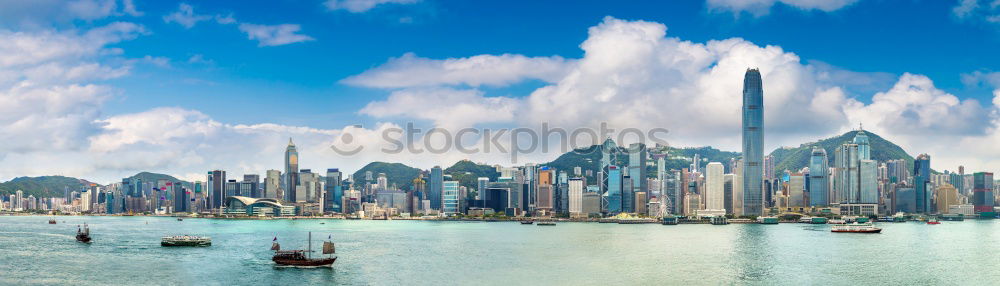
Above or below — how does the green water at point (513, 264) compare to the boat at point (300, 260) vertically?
below

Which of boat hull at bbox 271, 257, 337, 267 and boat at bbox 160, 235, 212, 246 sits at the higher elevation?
boat hull at bbox 271, 257, 337, 267

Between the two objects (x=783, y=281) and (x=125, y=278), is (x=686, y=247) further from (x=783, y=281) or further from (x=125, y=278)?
(x=125, y=278)

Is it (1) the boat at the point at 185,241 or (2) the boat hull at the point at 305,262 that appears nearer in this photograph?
(2) the boat hull at the point at 305,262

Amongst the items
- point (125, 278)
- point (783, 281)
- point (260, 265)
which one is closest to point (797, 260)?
point (783, 281)

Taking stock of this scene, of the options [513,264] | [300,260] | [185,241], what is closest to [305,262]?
[300,260]

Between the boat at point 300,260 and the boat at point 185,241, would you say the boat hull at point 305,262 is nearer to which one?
the boat at point 300,260

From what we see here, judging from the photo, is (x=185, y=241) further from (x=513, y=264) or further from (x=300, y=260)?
(x=513, y=264)

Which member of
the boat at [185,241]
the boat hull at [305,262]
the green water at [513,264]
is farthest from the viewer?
the boat at [185,241]

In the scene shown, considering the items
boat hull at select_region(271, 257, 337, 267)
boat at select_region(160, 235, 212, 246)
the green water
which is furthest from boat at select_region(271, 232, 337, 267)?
boat at select_region(160, 235, 212, 246)

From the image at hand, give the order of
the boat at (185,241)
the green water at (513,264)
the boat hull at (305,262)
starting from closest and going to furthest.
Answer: the green water at (513,264), the boat hull at (305,262), the boat at (185,241)

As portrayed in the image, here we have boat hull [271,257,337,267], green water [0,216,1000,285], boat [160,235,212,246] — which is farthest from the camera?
boat [160,235,212,246]

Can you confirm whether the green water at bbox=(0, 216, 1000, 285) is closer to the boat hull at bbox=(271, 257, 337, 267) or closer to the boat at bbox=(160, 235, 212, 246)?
the boat hull at bbox=(271, 257, 337, 267)

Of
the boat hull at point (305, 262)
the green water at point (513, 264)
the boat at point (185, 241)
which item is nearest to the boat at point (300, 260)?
the boat hull at point (305, 262)
